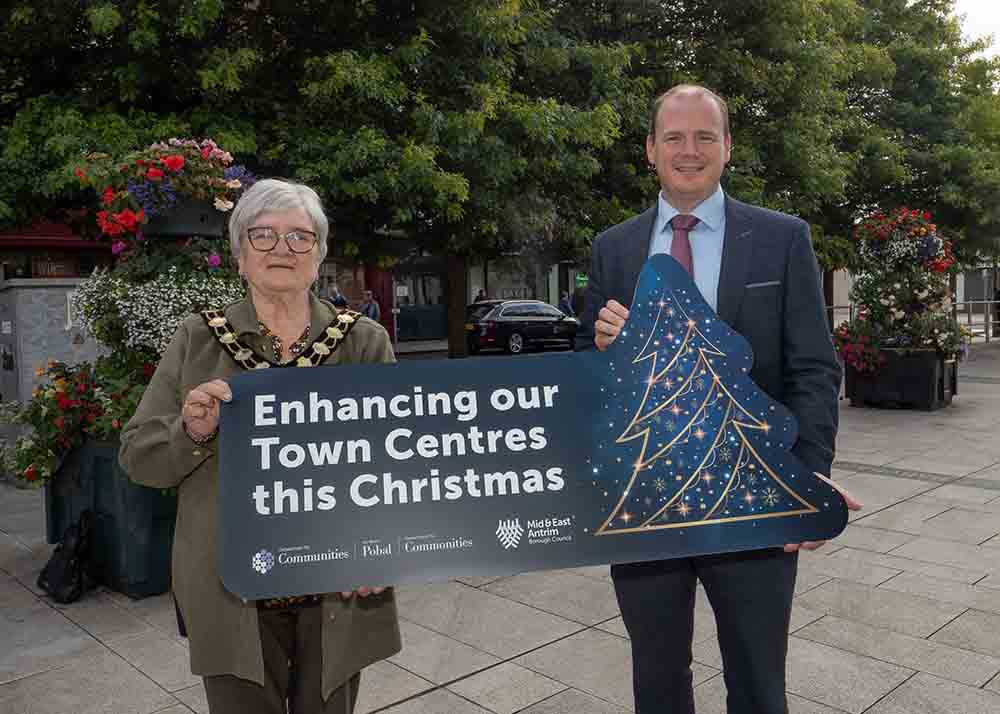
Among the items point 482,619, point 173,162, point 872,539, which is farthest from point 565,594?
point 173,162

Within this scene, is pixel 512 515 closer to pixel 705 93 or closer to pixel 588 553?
pixel 588 553

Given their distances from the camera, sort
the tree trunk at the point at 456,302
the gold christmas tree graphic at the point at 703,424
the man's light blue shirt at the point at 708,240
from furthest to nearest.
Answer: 1. the tree trunk at the point at 456,302
2. the man's light blue shirt at the point at 708,240
3. the gold christmas tree graphic at the point at 703,424

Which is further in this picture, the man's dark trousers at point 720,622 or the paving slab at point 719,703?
the paving slab at point 719,703

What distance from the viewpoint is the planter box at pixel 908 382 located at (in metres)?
10.9

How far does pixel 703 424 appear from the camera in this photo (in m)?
2.09

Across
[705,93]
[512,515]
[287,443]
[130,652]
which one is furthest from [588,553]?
[130,652]

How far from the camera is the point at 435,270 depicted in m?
30.7

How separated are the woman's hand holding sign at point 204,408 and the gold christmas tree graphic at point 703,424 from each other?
906 millimetres

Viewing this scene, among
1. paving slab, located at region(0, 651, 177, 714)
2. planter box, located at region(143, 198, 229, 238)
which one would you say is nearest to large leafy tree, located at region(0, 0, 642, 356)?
planter box, located at region(143, 198, 229, 238)

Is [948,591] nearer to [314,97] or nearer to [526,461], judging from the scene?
[526,461]

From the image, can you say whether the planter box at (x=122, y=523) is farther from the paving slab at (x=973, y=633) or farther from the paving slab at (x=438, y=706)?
the paving slab at (x=973, y=633)

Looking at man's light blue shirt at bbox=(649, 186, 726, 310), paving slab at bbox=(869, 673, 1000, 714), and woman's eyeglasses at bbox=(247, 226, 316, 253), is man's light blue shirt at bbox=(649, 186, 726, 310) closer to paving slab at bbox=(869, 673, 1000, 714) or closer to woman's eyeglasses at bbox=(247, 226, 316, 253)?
woman's eyeglasses at bbox=(247, 226, 316, 253)

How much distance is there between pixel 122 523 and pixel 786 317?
3.85 m

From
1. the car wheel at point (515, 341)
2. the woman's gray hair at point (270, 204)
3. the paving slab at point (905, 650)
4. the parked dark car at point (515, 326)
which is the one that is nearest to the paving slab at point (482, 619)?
the paving slab at point (905, 650)
